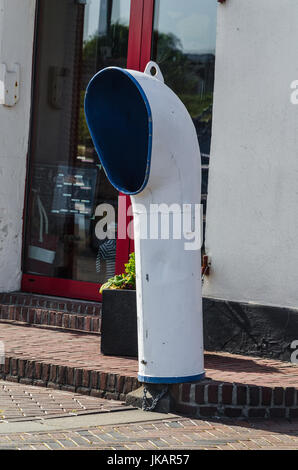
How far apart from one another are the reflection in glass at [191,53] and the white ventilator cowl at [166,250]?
213 centimetres

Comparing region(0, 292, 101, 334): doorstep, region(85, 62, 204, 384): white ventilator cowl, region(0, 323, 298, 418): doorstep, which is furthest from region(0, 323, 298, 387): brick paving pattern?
region(85, 62, 204, 384): white ventilator cowl

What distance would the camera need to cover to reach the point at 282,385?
6.21 meters

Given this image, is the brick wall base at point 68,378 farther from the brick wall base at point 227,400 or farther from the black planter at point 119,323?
the black planter at point 119,323

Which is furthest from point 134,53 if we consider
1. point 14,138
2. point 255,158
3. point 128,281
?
point 128,281

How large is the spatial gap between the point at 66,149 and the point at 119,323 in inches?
104

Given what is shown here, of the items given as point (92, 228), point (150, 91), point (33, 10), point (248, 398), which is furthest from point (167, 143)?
point (33, 10)

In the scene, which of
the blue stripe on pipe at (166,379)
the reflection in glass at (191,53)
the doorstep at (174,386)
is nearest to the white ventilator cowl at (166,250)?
the blue stripe on pipe at (166,379)

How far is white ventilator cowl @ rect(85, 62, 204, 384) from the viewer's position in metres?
5.83

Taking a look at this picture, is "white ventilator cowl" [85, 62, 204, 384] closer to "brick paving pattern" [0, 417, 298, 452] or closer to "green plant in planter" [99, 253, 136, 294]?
"brick paving pattern" [0, 417, 298, 452]

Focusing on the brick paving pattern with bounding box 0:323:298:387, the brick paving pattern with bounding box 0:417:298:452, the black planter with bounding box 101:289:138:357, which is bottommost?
the brick paving pattern with bounding box 0:417:298:452

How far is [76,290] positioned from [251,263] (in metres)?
2.10

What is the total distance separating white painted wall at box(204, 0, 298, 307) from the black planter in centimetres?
82

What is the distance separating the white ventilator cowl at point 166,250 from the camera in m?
5.83

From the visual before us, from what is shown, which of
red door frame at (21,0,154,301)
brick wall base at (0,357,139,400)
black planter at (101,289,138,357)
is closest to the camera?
brick wall base at (0,357,139,400)
